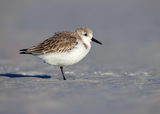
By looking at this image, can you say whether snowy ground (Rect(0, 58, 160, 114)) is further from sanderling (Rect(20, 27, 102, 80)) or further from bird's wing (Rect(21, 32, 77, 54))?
bird's wing (Rect(21, 32, 77, 54))

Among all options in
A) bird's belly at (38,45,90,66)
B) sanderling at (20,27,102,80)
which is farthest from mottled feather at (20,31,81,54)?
bird's belly at (38,45,90,66)

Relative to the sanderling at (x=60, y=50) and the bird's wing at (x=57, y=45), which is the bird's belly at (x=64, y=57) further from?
the bird's wing at (x=57, y=45)

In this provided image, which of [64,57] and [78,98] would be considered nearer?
[78,98]

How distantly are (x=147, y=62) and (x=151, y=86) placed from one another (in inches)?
202

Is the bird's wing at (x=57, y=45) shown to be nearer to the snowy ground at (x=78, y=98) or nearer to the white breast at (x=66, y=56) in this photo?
the white breast at (x=66, y=56)

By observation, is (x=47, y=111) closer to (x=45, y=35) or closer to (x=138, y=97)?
(x=138, y=97)

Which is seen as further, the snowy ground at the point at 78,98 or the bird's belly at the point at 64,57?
the bird's belly at the point at 64,57

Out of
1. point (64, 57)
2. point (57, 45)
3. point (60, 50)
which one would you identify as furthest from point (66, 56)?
point (57, 45)

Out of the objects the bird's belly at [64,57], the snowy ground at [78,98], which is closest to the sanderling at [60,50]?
the bird's belly at [64,57]

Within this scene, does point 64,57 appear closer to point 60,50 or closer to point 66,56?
point 66,56

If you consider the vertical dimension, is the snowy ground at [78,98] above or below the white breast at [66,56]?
below

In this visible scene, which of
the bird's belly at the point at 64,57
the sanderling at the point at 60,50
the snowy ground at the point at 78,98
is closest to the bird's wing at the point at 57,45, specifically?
the sanderling at the point at 60,50

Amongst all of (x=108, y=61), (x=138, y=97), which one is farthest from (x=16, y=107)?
(x=108, y=61)

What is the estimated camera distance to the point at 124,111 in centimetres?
388
